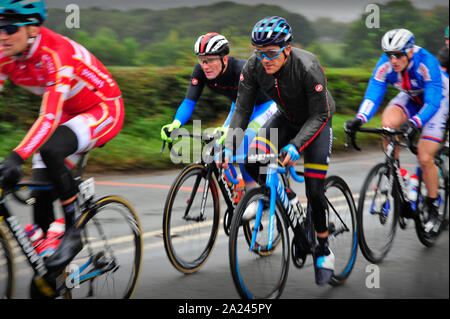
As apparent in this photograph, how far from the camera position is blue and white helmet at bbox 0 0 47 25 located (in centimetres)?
364

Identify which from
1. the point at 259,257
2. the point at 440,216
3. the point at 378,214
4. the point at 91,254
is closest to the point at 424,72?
the point at 378,214

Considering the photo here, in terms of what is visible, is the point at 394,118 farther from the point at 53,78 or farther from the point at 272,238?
the point at 53,78

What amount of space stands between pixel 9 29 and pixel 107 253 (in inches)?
63.7

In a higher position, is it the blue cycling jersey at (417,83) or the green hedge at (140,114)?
the blue cycling jersey at (417,83)

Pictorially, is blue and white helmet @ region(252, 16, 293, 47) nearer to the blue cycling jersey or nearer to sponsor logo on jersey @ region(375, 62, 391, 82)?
the blue cycling jersey

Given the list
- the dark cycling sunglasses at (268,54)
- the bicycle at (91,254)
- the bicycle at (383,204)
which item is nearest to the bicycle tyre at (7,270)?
the bicycle at (91,254)

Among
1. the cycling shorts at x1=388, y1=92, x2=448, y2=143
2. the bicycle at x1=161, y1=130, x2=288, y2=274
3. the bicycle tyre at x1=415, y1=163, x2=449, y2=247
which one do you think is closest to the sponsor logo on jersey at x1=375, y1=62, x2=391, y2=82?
the cycling shorts at x1=388, y1=92, x2=448, y2=143

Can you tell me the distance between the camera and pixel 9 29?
367cm

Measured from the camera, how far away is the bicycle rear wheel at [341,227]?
5109 mm

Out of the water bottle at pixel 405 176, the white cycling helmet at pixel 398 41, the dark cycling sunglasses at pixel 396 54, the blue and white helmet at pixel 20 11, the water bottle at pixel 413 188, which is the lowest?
the water bottle at pixel 413 188

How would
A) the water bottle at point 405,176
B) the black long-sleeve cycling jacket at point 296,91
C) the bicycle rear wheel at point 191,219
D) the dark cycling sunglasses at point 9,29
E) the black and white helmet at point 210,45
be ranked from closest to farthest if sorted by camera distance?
the dark cycling sunglasses at point 9,29, the black long-sleeve cycling jacket at point 296,91, the bicycle rear wheel at point 191,219, the black and white helmet at point 210,45, the water bottle at point 405,176

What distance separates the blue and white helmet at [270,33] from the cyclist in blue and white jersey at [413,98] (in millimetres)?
1589

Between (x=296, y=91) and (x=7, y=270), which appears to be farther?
(x=296, y=91)

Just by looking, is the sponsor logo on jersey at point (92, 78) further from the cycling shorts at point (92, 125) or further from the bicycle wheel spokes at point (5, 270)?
the bicycle wheel spokes at point (5, 270)
